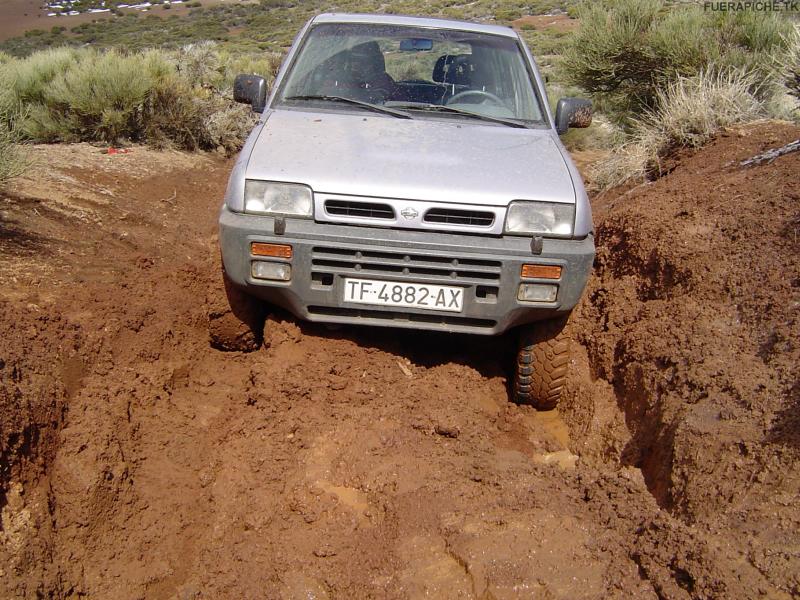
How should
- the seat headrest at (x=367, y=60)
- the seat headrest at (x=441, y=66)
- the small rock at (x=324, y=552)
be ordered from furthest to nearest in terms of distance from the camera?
the seat headrest at (x=441, y=66)
the seat headrest at (x=367, y=60)
the small rock at (x=324, y=552)

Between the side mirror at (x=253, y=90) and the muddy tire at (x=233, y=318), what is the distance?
3.84 ft

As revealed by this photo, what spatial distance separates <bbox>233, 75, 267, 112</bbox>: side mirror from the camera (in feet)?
14.8

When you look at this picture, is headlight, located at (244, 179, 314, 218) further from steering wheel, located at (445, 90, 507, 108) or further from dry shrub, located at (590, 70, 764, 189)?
dry shrub, located at (590, 70, 764, 189)

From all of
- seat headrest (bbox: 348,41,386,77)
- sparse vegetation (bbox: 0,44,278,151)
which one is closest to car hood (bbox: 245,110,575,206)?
seat headrest (bbox: 348,41,386,77)

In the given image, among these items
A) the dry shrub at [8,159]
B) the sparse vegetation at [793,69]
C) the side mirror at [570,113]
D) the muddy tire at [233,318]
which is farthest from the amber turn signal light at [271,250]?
the sparse vegetation at [793,69]

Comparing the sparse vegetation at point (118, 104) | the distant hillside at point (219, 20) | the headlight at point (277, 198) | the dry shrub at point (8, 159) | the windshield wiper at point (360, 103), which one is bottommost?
the distant hillside at point (219, 20)

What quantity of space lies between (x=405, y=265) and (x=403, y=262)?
0.06 feet

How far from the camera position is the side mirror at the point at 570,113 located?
14.8 feet

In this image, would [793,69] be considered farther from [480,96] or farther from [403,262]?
[403,262]

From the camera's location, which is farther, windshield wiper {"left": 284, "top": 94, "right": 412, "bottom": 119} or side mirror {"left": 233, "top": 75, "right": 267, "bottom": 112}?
side mirror {"left": 233, "top": 75, "right": 267, "bottom": 112}

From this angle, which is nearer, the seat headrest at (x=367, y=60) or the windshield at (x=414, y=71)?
the windshield at (x=414, y=71)

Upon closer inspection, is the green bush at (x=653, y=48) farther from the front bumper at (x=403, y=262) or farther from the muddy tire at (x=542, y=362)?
the front bumper at (x=403, y=262)

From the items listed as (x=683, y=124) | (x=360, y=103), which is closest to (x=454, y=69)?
(x=360, y=103)

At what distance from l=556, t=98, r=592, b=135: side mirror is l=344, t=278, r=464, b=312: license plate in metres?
1.69
